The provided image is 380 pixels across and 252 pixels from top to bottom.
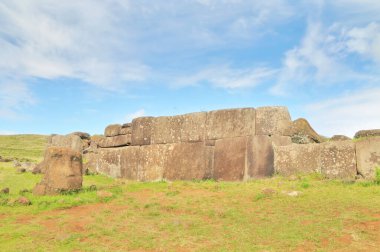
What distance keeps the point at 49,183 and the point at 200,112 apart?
18.5 feet

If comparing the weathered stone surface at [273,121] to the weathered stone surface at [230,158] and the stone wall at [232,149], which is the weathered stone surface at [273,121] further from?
the weathered stone surface at [230,158]

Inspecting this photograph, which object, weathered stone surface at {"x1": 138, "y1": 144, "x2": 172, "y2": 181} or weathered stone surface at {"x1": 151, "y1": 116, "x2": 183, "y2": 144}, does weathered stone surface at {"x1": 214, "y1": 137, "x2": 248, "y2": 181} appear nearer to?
weathered stone surface at {"x1": 151, "y1": 116, "x2": 183, "y2": 144}

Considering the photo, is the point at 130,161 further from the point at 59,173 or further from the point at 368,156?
the point at 368,156

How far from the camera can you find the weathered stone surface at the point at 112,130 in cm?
1591

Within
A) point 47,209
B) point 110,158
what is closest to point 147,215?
point 47,209

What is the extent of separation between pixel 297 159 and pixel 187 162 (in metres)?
4.03

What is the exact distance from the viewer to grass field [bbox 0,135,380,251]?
5.67m

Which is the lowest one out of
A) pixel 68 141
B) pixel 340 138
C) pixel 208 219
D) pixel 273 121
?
pixel 208 219

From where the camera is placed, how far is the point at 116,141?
625 inches

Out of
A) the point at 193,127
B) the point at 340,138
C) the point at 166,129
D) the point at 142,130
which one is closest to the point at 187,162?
the point at 193,127

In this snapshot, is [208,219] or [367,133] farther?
[367,133]

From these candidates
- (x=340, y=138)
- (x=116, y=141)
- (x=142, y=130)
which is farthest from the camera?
(x=116, y=141)

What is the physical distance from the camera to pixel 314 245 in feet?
17.5

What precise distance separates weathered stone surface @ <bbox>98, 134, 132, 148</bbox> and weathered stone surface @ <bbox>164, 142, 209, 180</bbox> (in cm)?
244
